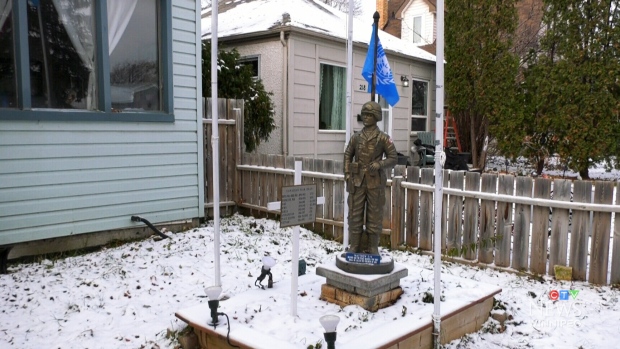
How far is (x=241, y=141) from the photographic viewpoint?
8.10 metres

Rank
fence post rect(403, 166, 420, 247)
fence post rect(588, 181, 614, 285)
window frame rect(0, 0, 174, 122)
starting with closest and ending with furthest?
1. fence post rect(588, 181, 614, 285)
2. window frame rect(0, 0, 174, 122)
3. fence post rect(403, 166, 420, 247)

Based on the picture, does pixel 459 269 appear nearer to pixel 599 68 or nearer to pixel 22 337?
pixel 22 337

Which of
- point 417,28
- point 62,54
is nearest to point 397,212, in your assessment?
point 62,54

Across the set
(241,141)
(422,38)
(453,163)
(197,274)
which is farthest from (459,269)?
(422,38)

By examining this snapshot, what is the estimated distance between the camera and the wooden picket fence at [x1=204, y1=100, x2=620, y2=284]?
16.3 ft

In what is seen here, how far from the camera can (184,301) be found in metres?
4.60

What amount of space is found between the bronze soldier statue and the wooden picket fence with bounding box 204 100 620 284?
1958 mm

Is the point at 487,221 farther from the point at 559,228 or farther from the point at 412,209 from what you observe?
the point at 412,209

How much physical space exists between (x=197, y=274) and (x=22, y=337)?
180cm

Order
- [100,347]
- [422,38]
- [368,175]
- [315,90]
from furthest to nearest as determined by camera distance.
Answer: [422,38] → [315,90] → [368,175] → [100,347]

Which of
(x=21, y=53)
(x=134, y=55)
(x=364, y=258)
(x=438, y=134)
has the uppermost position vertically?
(x=134, y=55)

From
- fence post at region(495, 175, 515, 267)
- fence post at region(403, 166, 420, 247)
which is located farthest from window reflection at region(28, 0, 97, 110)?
fence post at region(495, 175, 515, 267)

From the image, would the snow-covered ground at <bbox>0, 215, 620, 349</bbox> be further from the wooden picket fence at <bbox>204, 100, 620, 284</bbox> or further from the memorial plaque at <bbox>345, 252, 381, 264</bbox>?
the memorial plaque at <bbox>345, 252, 381, 264</bbox>

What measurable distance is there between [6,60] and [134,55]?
1504 mm
